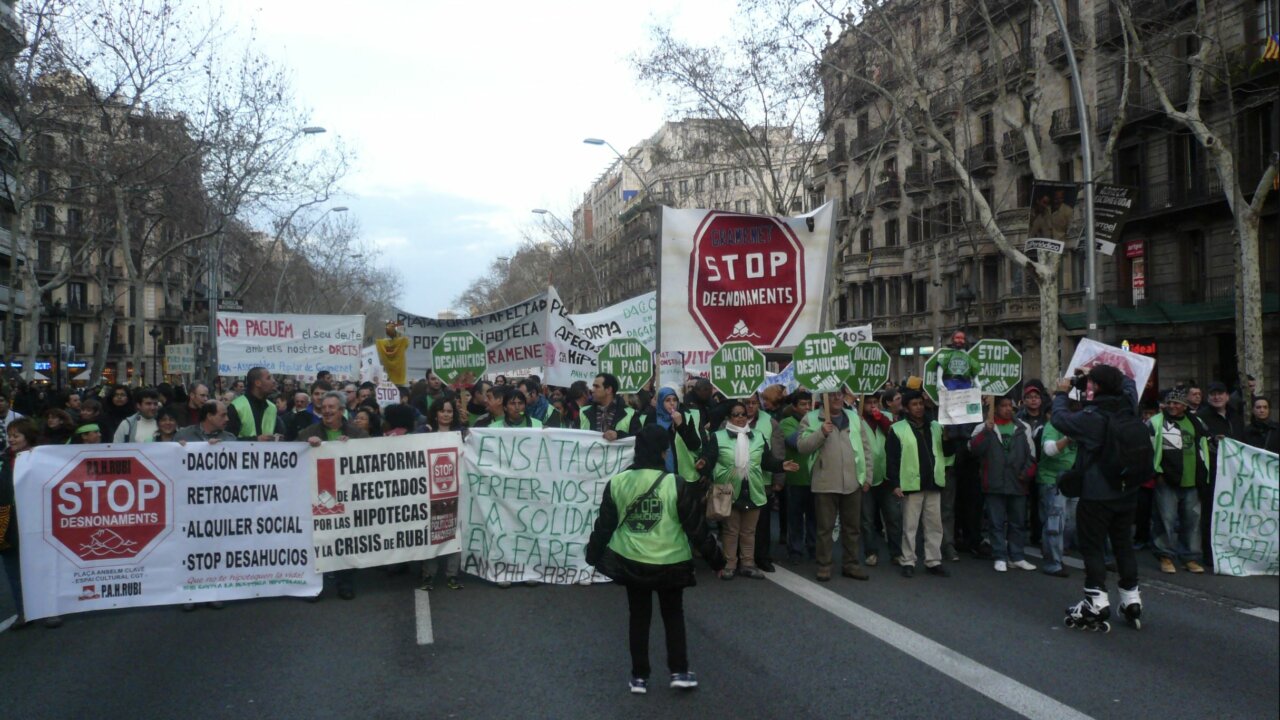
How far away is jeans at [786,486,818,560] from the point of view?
34.5 feet

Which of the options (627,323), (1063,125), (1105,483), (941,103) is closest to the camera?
(1105,483)

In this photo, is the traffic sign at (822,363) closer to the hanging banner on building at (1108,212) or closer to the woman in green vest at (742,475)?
the woman in green vest at (742,475)

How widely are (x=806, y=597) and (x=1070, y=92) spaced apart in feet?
111

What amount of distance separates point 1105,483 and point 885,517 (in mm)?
3166

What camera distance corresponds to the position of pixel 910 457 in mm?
9555

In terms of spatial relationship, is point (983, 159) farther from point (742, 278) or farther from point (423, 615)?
point (423, 615)

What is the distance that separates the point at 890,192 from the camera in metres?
49.0

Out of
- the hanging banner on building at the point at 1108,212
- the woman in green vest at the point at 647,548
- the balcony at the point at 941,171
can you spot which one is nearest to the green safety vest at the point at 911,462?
the woman in green vest at the point at 647,548

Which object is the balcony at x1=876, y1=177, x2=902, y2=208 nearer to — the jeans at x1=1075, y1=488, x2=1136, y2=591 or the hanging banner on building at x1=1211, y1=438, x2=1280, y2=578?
the hanging banner on building at x1=1211, y1=438, x2=1280, y2=578

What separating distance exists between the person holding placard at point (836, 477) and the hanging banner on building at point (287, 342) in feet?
37.3

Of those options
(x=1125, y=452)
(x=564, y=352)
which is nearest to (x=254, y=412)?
(x=564, y=352)

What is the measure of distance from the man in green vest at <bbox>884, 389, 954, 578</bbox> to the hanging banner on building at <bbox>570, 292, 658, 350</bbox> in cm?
898

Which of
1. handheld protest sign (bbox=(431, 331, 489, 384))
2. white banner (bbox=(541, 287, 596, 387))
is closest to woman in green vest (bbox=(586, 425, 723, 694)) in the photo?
handheld protest sign (bbox=(431, 331, 489, 384))

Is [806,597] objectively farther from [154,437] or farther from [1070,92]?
[1070,92]
